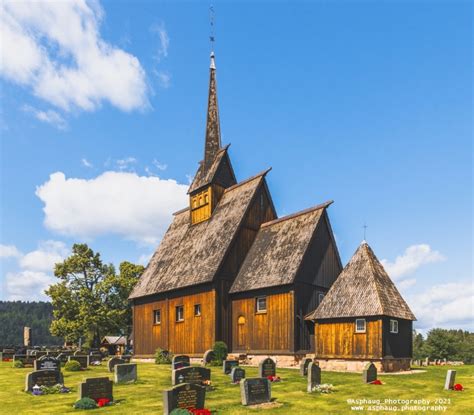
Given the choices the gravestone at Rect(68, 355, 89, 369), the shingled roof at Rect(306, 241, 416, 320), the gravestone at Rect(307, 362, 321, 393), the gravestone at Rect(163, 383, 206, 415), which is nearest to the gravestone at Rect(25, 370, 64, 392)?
the gravestone at Rect(163, 383, 206, 415)

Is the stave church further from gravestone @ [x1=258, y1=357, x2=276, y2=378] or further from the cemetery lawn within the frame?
gravestone @ [x1=258, y1=357, x2=276, y2=378]

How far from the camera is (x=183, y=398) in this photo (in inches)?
596

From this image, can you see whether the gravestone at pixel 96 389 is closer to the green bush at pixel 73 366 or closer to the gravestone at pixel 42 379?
the gravestone at pixel 42 379

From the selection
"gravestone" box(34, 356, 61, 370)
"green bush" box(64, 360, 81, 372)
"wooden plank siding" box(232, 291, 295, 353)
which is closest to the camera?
"gravestone" box(34, 356, 61, 370)

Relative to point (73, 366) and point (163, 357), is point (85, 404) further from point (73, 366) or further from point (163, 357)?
point (163, 357)

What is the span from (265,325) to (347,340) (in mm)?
5898

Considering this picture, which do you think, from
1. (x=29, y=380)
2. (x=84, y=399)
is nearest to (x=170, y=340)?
(x=29, y=380)

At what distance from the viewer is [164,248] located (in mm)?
43719

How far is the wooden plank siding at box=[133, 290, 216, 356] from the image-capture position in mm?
33281

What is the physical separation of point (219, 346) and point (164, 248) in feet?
51.8

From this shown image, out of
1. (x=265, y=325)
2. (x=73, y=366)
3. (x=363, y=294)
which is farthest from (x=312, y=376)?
(x=73, y=366)

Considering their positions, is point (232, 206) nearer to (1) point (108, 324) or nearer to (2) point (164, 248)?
(2) point (164, 248)

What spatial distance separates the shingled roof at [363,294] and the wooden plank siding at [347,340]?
1.86ft

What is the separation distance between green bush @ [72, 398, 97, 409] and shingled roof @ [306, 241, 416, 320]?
15.5m
